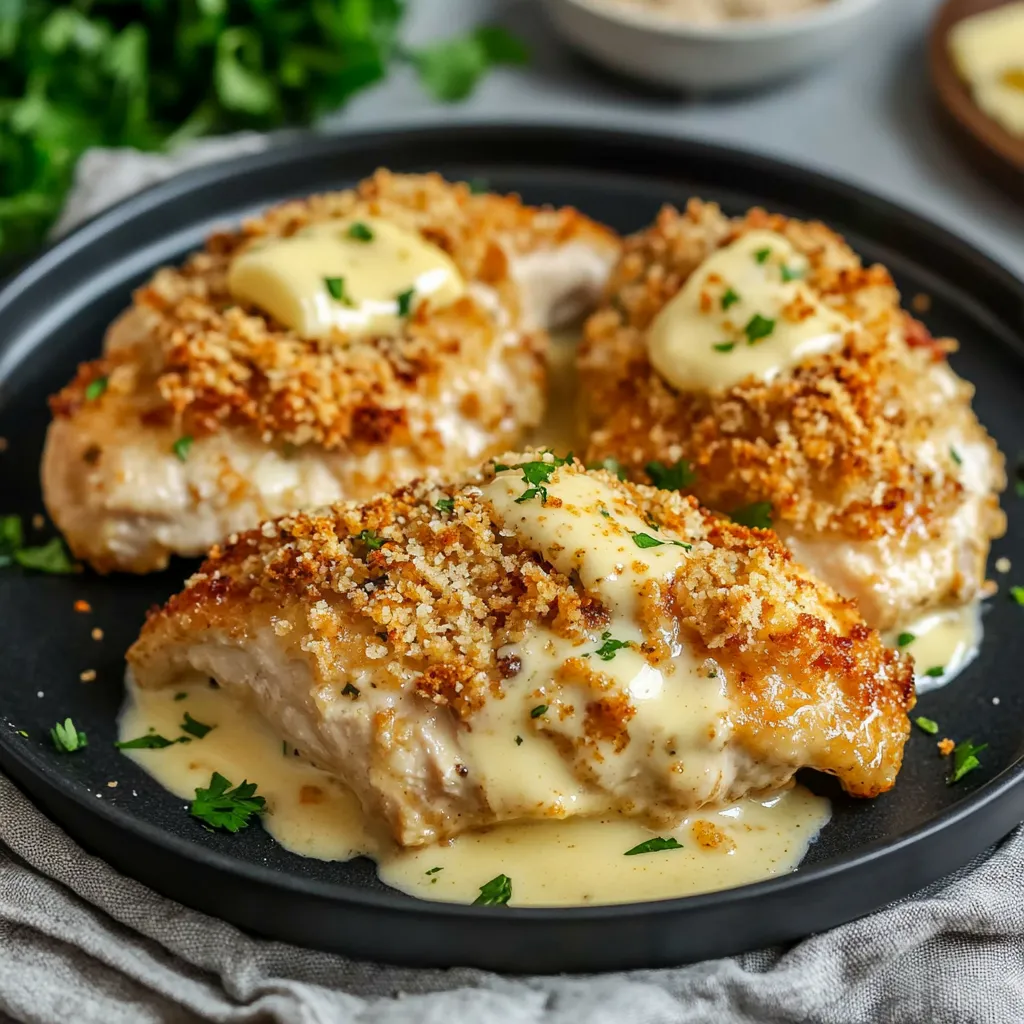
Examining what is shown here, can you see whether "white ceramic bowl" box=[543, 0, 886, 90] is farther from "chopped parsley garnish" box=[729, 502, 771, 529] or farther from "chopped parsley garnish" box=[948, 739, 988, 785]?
"chopped parsley garnish" box=[948, 739, 988, 785]

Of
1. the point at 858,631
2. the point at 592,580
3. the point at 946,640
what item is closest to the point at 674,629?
the point at 592,580

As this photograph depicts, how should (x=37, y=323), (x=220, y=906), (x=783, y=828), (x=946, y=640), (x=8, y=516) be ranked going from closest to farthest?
(x=220, y=906) < (x=783, y=828) < (x=946, y=640) < (x=8, y=516) < (x=37, y=323)

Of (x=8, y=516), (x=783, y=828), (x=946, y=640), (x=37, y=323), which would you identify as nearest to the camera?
(x=783, y=828)

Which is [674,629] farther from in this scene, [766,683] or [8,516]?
[8,516]

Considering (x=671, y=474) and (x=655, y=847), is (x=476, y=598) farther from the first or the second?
(x=671, y=474)

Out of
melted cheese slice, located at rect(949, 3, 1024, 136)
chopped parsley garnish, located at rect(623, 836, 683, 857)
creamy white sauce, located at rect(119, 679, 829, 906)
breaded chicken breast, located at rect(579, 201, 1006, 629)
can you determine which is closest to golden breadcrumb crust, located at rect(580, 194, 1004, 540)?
breaded chicken breast, located at rect(579, 201, 1006, 629)

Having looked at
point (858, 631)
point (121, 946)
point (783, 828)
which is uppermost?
point (858, 631)
